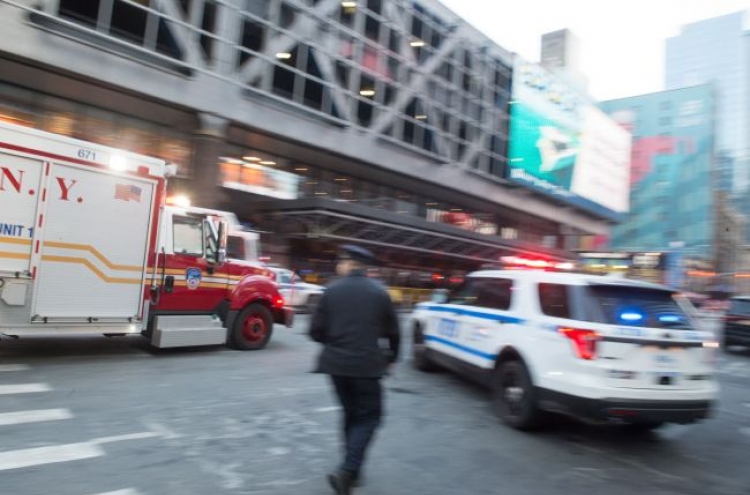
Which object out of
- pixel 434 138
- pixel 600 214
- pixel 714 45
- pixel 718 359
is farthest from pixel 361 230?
pixel 714 45

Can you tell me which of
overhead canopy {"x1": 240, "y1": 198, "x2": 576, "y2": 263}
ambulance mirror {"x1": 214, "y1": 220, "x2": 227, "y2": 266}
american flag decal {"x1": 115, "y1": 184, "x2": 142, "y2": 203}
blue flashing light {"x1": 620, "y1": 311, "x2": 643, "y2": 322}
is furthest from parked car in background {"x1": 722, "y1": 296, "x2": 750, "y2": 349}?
american flag decal {"x1": 115, "y1": 184, "x2": 142, "y2": 203}

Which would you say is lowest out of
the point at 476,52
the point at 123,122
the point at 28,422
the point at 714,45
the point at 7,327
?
the point at 28,422

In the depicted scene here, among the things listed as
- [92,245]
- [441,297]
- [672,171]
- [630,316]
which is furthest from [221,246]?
[672,171]

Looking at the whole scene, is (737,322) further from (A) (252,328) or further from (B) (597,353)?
(A) (252,328)

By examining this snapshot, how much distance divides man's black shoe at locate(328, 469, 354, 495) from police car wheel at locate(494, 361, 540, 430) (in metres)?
2.53

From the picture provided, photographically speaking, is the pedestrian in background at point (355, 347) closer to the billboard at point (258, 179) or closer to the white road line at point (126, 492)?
the white road line at point (126, 492)

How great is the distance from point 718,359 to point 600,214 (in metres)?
42.2

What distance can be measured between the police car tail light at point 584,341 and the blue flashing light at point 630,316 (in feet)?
1.32

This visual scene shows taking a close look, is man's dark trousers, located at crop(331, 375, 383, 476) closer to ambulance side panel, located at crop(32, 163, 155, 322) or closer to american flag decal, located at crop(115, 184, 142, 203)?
ambulance side panel, located at crop(32, 163, 155, 322)

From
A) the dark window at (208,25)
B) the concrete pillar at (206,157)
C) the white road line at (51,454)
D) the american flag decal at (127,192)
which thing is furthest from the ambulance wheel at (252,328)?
the dark window at (208,25)

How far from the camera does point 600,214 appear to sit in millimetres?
53312

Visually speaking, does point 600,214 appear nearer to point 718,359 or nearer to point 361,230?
point 361,230

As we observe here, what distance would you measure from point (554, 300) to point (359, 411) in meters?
2.79

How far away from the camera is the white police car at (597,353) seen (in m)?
4.95
